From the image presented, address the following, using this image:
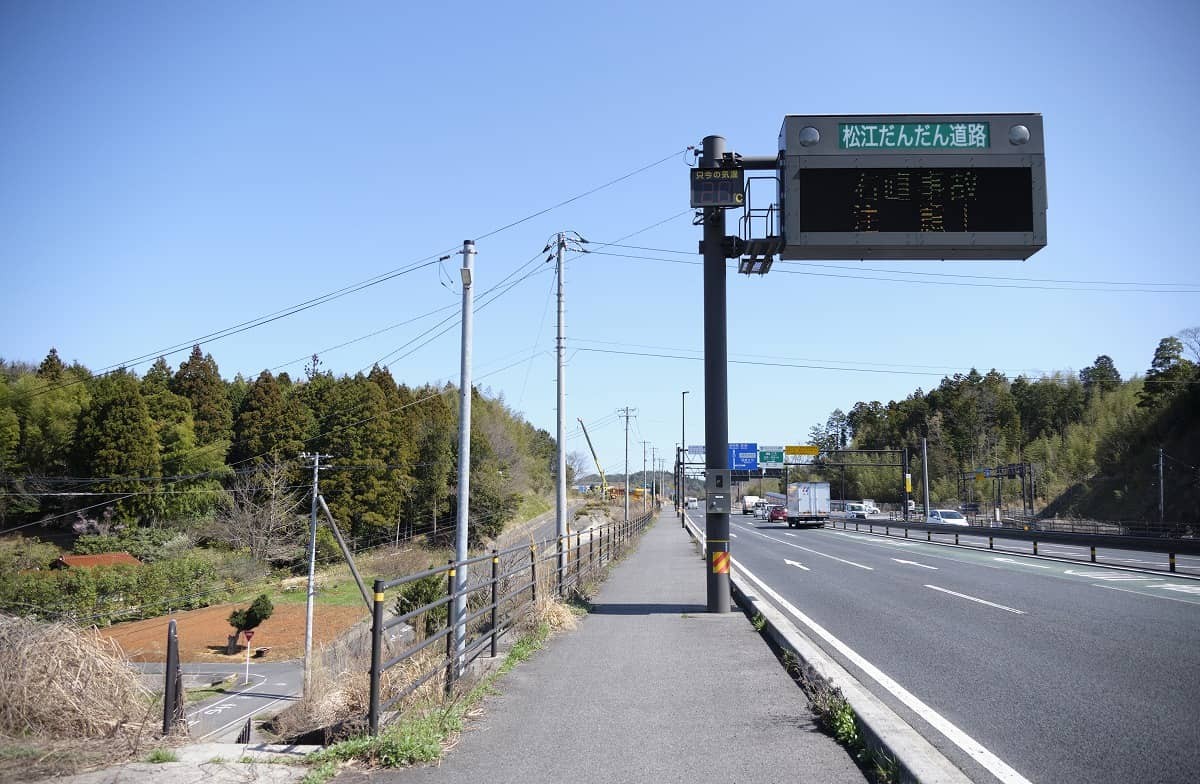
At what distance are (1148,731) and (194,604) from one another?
2066 inches

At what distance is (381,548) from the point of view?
207 ft

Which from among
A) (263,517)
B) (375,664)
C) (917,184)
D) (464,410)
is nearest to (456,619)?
(375,664)

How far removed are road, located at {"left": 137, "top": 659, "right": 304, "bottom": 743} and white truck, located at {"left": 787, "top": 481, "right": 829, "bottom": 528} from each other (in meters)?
38.5

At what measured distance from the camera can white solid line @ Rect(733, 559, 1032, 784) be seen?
5.12m

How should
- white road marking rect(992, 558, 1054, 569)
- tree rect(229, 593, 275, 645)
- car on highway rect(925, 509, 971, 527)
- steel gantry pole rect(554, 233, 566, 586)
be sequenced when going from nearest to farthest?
steel gantry pole rect(554, 233, 566, 586), white road marking rect(992, 558, 1054, 569), tree rect(229, 593, 275, 645), car on highway rect(925, 509, 971, 527)

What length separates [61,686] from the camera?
5.89m

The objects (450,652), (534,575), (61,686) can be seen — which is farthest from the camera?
(534,575)

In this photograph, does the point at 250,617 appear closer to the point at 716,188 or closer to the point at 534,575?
the point at 534,575

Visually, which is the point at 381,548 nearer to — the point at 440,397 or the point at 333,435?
the point at 333,435

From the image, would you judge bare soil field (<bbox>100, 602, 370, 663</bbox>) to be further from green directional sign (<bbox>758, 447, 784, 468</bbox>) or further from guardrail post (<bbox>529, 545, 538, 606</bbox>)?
green directional sign (<bbox>758, 447, 784, 468</bbox>)

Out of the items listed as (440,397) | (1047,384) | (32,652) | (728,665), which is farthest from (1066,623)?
(1047,384)

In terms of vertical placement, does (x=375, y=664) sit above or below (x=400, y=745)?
above

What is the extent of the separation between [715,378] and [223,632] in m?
39.5

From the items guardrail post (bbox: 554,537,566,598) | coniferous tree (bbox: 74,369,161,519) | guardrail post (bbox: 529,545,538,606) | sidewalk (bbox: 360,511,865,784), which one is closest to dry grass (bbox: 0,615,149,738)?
sidewalk (bbox: 360,511,865,784)
